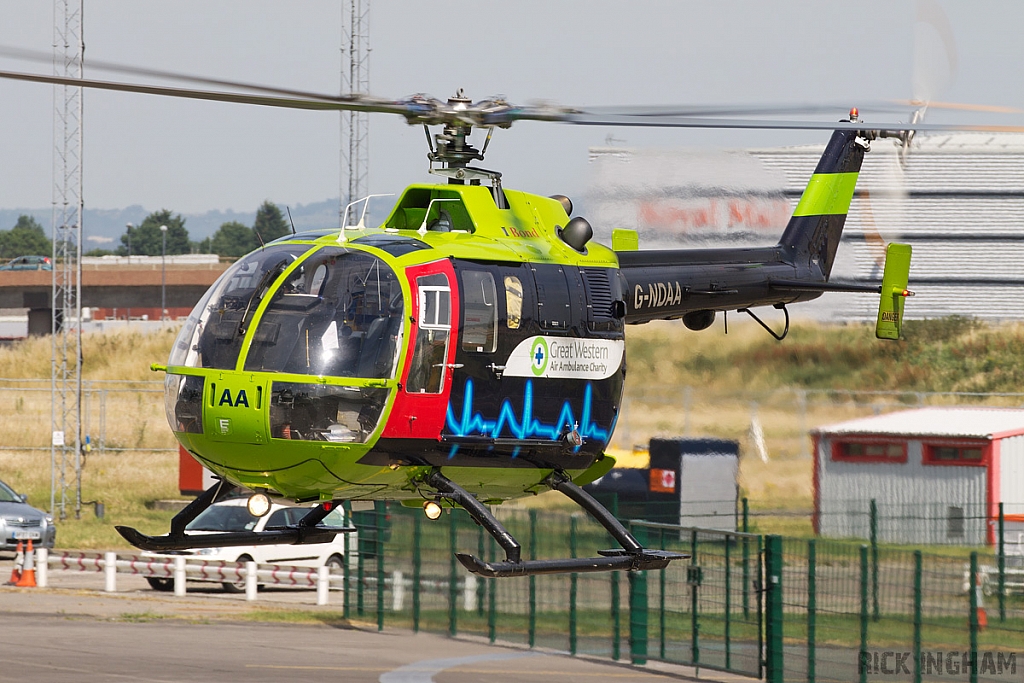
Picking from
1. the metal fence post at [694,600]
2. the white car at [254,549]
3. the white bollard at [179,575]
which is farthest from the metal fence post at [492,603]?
the white bollard at [179,575]

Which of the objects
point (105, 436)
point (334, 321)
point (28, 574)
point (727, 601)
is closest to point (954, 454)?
point (727, 601)

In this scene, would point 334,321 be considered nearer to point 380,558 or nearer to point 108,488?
point 380,558

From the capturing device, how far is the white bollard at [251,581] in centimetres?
2184

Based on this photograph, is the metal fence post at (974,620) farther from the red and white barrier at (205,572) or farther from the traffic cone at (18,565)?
the traffic cone at (18,565)

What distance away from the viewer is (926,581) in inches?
570

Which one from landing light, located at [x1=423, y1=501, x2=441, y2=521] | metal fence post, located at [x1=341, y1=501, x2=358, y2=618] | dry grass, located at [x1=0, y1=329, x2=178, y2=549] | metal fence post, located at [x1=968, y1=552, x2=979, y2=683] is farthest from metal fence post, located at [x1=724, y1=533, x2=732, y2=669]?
dry grass, located at [x1=0, y1=329, x2=178, y2=549]

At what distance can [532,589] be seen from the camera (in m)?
19.1

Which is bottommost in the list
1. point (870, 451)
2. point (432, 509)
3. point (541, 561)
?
point (870, 451)

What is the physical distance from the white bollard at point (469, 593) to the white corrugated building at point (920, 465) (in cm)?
567

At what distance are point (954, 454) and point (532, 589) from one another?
29.7ft

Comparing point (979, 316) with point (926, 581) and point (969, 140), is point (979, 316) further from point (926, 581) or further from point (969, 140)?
point (926, 581)

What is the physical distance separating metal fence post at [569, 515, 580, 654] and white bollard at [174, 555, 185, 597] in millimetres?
6969

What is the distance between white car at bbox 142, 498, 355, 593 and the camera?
2233cm

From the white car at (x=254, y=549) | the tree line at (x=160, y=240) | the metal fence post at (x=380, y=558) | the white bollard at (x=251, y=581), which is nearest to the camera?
the metal fence post at (x=380, y=558)
